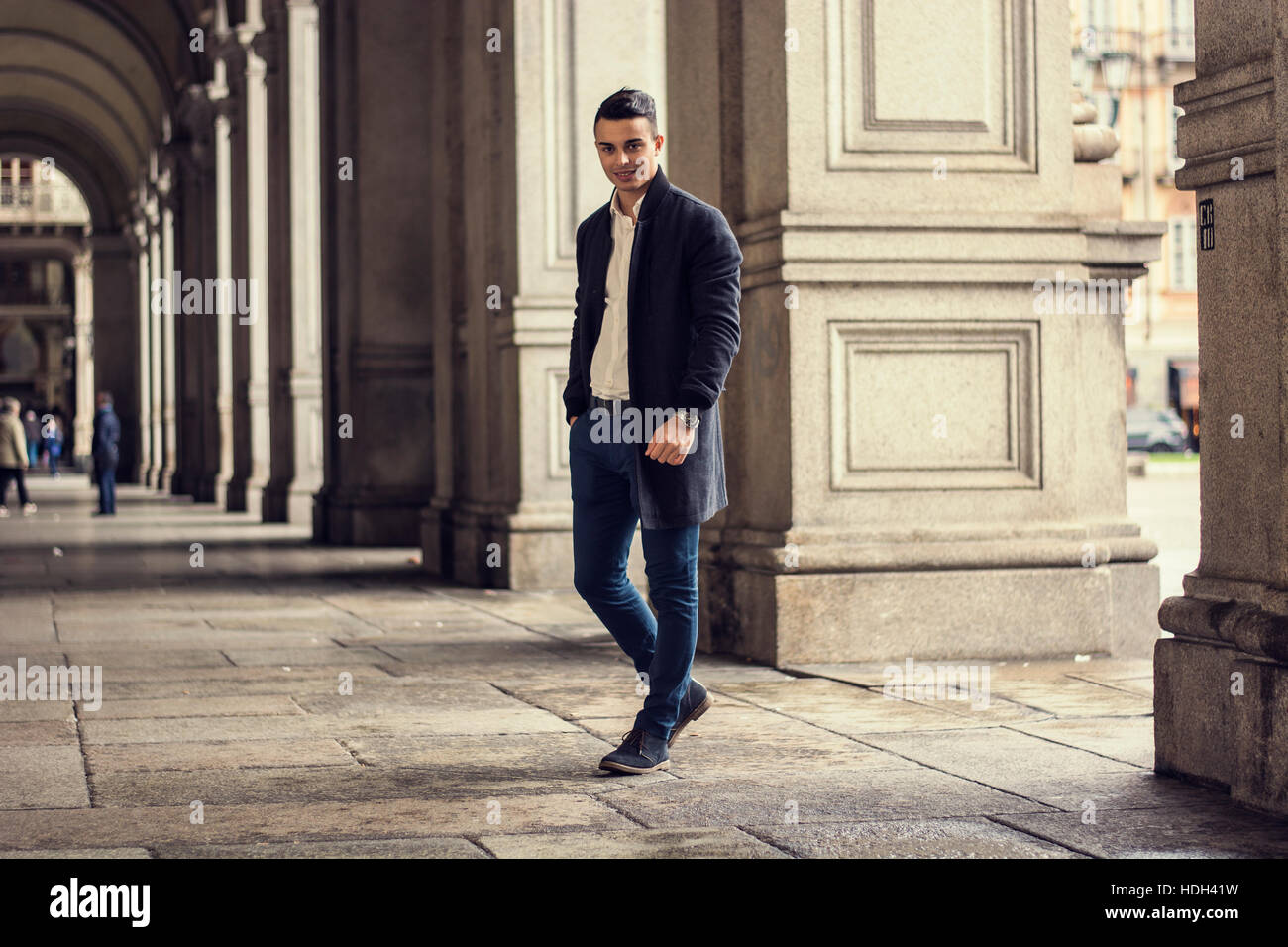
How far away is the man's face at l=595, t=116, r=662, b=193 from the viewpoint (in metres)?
4.98

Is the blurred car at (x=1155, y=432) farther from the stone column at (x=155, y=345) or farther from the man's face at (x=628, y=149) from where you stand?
the man's face at (x=628, y=149)

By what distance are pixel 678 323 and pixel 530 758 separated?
4.48ft

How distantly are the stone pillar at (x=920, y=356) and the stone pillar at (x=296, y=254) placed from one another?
12.0 meters

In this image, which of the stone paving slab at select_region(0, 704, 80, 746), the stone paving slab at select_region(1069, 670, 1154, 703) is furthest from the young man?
the stone paving slab at select_region(1069, 670, 1154, 703)

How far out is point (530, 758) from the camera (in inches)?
211

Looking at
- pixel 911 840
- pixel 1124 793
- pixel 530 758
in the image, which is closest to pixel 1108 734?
pixel 1124 793

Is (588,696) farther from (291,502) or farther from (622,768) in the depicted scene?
(291,502)

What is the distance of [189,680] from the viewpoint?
7230mm

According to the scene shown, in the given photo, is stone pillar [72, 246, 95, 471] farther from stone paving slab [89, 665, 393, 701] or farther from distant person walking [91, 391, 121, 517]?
stone paving slab [89, 665, 393, 701]

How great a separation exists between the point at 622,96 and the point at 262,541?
1271cm

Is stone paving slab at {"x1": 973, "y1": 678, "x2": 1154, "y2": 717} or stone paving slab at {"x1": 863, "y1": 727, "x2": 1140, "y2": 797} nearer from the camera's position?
stone paving slab at {"x1": 863, "y1": 727, "x2": 1140, "y2": 797}

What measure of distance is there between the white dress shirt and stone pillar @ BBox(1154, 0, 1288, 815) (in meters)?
1.52

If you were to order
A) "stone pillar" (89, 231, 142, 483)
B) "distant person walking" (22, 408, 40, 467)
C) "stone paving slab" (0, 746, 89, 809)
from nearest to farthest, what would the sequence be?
"stone paving slab" (0, 746, 89, 809) < "stone pillar" (89, 231, 142, 483) < "distant person walking" (22, 408, 40, 467)

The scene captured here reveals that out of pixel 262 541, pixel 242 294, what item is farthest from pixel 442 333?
pixel 242 294
